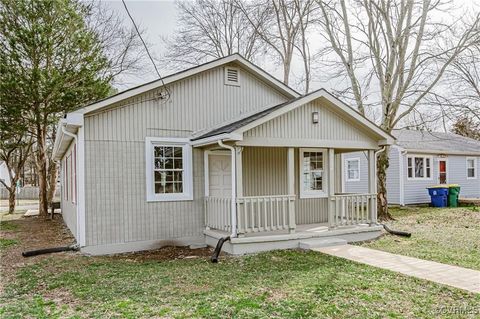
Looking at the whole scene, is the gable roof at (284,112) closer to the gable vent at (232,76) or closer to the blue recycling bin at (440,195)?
the gable vent at (232,76)

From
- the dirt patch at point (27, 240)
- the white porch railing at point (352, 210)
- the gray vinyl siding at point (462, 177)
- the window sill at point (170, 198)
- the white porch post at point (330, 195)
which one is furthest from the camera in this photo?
the gray vinyl siding at point (462, 177)

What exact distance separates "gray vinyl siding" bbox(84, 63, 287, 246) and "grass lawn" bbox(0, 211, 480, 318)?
949mm

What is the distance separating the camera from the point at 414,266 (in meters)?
6.93

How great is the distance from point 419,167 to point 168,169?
15.2 m

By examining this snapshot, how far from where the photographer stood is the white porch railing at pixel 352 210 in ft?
31.2

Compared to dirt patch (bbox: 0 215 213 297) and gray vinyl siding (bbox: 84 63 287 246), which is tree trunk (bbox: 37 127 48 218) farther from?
gray vinyl siding (bbox: 84 63 287 246)

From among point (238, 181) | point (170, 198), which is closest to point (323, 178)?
point (238, 181)

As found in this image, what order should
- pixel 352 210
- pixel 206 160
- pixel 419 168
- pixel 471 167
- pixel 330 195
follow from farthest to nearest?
pixel 471 167, pixel 419 168, pixel 352 210, pixel 206 160, pixel 330 195

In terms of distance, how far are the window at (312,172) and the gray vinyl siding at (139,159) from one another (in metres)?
2.71

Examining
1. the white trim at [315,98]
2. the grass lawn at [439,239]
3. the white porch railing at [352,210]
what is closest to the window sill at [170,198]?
the white trim at [315,98]

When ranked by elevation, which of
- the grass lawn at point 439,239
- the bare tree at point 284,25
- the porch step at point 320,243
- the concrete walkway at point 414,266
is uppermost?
the bare tree at point 284,25

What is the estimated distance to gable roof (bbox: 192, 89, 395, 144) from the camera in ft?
26.5

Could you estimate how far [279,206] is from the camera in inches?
345

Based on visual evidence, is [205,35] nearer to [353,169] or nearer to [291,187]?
[353,169]
